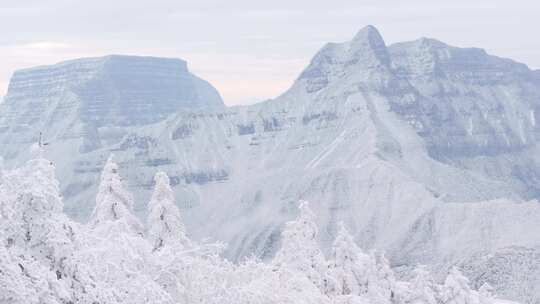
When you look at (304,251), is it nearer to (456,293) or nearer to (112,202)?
(112,202)

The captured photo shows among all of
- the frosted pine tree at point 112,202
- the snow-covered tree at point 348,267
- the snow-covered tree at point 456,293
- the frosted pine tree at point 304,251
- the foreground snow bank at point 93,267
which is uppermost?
the foreground snow bank at point 93,267

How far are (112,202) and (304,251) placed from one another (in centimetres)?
895

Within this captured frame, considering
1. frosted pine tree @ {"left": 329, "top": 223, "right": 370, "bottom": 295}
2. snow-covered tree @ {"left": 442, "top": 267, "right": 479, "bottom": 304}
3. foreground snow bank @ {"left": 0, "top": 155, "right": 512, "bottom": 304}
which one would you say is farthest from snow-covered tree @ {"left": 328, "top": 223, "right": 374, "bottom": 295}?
foreground snow bank @ {"left": 0, "top": 155, "right": 512, "bottom": 304}

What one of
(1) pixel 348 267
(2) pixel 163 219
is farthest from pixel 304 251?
(2) pixel 163 219

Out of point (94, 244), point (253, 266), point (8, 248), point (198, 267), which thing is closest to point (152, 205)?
point (253, 266)

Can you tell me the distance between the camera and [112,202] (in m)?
51.0

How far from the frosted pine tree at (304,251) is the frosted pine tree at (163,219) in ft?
15.3

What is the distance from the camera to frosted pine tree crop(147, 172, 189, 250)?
47.0 m

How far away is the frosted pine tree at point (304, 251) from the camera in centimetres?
5022

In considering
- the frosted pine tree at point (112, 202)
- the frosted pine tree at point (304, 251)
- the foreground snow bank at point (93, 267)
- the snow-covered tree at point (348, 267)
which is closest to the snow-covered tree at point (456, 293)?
the snow-covered tree at point (348, 267)

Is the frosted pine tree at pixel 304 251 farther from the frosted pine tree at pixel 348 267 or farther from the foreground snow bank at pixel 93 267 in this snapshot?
the foreground snow bank at pixel 93 267

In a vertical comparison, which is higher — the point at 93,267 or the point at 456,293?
the point at 93,267

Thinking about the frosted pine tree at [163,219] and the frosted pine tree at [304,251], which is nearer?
the frosted pine tree at [163,219]

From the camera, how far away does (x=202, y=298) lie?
2667 cm
